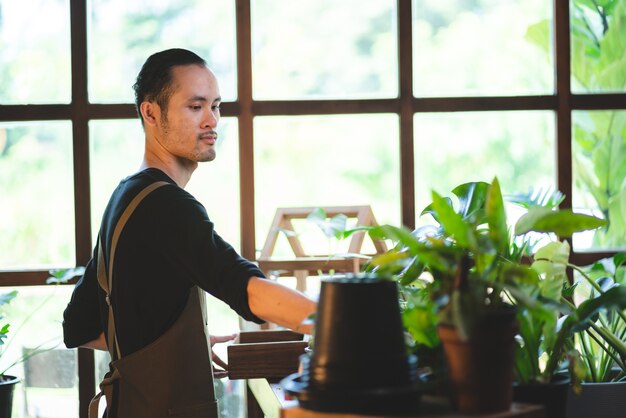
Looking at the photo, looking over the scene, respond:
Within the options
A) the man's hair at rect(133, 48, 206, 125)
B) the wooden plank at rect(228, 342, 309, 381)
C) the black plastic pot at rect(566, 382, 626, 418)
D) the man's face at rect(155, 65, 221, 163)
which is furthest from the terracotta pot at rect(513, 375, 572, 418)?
the man's hair at rect(133, 48, 206, 125)

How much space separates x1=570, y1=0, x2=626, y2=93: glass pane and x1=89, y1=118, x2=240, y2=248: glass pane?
5.22ft

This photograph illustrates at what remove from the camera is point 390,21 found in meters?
3.89

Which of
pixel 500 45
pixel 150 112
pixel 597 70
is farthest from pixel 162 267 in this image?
pixel 597 70

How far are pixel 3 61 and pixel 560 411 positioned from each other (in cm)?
310

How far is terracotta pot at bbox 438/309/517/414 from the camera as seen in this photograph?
48.5 inches

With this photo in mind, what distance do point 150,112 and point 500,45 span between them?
211 cm

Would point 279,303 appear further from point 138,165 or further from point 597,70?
point 597,70

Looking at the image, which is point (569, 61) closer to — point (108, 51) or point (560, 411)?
point (108, 51)

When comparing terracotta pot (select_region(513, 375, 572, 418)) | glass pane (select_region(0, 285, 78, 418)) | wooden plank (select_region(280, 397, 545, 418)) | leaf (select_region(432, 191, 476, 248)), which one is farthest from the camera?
glass pane (select_region(0, 285, 78, 418))

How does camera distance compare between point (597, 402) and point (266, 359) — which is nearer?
point (597, 402)

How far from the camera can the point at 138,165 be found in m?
3.79

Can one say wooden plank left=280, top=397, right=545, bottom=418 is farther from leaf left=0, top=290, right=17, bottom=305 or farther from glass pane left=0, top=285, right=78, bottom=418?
glass pane left=0, top=285, right=78, bottom=418

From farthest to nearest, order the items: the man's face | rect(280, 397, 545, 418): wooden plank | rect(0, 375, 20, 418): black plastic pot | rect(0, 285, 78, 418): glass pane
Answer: rect(0, 285, 78, 418): glass pane → rect(0, 375, 20, 418): black plastic pot → the man's face → rect(280, 397, 545, 418): wooden plank

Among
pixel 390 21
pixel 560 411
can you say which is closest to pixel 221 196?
pixel 390 21
